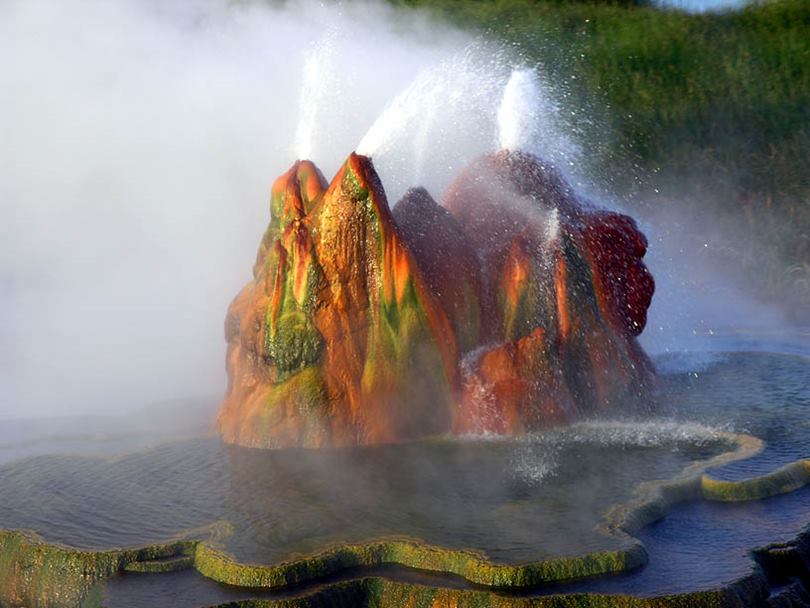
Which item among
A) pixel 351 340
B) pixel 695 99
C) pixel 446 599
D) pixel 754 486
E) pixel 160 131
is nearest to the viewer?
pixel 446 599

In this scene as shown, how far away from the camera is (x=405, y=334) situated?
8648 mm

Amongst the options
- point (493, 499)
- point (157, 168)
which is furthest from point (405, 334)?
point (157, 168)

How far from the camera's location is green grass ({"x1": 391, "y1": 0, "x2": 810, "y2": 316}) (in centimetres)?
1820

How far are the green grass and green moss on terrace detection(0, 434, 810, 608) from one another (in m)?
11.4

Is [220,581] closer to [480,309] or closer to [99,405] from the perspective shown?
[480,309]

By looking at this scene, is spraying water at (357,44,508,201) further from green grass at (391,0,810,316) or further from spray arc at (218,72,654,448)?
spray arc at (218,72,654,448)

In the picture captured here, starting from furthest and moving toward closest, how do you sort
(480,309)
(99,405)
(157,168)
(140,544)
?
1. (157,168)
2. (99,405)
3. (480,309)
4. (140,544)

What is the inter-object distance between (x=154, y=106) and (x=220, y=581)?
647 inches

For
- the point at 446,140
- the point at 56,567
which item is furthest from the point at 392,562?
the point at 446,140

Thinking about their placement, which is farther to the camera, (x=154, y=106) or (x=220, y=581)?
(x=154, y=106)

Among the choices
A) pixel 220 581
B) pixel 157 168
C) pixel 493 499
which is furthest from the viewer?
pixel 157 168

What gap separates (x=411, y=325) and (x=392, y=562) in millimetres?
2787

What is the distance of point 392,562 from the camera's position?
6.18 m

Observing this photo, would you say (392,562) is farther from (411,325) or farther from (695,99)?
(695,99)
